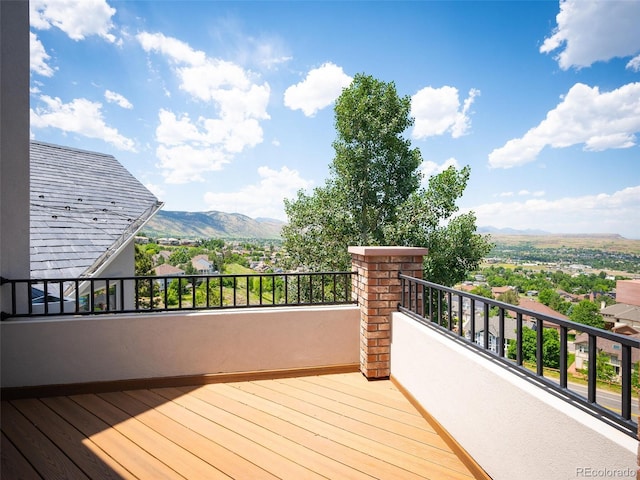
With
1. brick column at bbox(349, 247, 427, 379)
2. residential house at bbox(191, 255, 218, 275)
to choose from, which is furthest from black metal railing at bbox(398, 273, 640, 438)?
residential house at bbox(191, 255, 218, 275)

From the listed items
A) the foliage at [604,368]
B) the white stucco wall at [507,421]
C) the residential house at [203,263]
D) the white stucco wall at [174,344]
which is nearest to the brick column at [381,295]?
the white stucco wall at [174,344]

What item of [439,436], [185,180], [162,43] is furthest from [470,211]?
[185,180]

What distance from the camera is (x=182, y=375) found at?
279 centimetres

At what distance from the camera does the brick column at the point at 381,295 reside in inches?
112

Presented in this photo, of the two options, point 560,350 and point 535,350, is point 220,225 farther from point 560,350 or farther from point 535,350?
point 560,350

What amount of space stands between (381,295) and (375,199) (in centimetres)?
755

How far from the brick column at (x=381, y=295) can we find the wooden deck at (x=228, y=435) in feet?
0.82

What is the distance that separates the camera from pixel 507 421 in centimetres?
151

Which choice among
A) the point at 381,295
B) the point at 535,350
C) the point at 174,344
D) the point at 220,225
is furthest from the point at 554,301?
the point at 220,225

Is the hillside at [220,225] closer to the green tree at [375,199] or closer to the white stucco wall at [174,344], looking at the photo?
the green tree at [375,199]

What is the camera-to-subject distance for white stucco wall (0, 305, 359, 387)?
8.42ft

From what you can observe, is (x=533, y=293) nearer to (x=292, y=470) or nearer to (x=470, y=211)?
(x=292, y=470)

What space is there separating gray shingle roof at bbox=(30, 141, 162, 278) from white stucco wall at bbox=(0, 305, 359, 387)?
1.94 m

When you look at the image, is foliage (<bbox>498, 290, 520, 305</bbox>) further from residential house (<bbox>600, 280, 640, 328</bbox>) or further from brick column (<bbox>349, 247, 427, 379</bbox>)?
brick column (<bbox>349, 247, 427, 379</bbox>)
